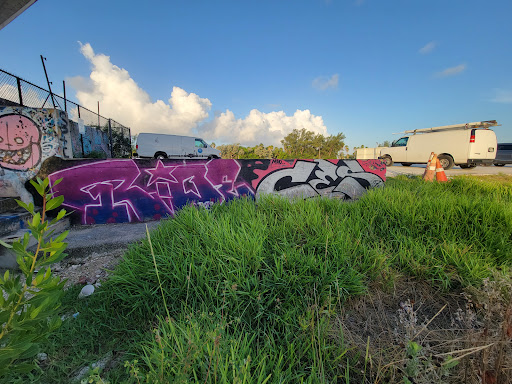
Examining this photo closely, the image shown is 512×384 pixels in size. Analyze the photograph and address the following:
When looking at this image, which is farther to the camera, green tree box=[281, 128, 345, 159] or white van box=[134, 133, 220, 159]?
green tree box=[281, 128, 345, 159]

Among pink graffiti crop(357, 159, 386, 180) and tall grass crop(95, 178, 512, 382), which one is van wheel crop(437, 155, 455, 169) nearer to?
pink graffiti crop(357, 159, 386, 180)

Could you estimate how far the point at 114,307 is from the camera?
214 centimetres

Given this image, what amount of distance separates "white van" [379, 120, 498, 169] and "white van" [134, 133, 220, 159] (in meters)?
14.0

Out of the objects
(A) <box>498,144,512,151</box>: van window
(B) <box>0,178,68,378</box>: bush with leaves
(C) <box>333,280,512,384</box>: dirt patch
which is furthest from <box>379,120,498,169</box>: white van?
(B) <box>0,178,68,378</box>: bush with leaves

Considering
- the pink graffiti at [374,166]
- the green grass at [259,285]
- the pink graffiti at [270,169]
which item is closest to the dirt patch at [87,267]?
the green grass at [259,285]

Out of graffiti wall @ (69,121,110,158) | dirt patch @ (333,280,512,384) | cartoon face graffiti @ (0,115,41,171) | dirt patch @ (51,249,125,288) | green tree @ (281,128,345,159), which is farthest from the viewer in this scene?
green tree @ (281,128,345,159)

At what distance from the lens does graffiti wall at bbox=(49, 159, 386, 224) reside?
15.8 ft

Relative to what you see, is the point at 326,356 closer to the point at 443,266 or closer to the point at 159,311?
the point at 159,311

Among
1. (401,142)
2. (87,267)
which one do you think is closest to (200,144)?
(401,142)

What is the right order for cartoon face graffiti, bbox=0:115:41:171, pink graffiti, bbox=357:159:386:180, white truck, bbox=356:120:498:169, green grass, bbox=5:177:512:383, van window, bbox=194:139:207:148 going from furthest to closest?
van window, bbox=194:139:207:148 → white truck, bbox=356:120:498:169 → pink graffiti, bbox=357:159:386:180 → cartoon face graffiti, bbox=0:115:41:171 → green grass, bbox=5:177:512:383

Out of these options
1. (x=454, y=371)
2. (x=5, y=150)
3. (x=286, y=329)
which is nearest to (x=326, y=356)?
(x=286, y=329)

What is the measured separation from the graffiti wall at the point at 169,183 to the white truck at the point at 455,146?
421 inches

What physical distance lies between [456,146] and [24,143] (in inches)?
702

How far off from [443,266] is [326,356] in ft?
5.49
